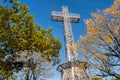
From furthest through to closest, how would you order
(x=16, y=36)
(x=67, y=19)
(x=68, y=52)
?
(x=67, y=19), (x=68, y=52), (x=16, y=36)

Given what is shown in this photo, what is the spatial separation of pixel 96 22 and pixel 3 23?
15.8 feet

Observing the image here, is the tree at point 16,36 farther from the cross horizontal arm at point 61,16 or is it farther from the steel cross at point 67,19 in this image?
the cross horizontal arm at point 61,16

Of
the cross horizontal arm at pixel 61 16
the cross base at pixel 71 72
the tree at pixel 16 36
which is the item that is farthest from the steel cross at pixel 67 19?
the tree at pixel 16 36

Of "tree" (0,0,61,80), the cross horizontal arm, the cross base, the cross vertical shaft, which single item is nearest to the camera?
"tree" (0,0,61,80)

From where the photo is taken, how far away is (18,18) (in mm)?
12555

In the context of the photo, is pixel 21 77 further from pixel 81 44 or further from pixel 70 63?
pixel 81 44

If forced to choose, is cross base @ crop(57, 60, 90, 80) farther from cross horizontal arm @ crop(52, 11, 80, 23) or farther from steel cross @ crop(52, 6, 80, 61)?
cross horizontal arm @ crop(52, 11, 80, 23)

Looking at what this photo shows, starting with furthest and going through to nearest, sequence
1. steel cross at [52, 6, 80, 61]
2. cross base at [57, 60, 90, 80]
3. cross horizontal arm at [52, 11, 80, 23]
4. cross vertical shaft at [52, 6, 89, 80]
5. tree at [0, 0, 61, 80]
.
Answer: cross horizontal arm at [52, 11, 80, 23] → steel cross at [52, 6, 80, 61] → cross base at [57, 60, 90, 80] → cross vertical shaft at [52, 6, 89, 80] → tree at [0, 0, 61, 80]

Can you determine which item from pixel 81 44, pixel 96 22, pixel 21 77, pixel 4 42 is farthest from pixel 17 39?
pixel 21 77

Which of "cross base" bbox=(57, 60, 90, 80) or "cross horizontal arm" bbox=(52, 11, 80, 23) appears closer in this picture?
"cross base" bbox=(57, 60, 90, 80)

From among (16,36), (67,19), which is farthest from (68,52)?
(16,36)

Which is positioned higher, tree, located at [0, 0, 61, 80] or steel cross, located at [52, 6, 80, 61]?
steel cross, located at [52, 6, 80, 61]

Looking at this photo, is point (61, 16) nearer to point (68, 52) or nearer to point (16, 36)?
point (68, 52)

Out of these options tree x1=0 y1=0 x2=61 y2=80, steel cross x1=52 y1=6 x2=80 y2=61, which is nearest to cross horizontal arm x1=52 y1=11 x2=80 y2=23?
steel cross x1=52 y1=6 x2=80 y2=61
